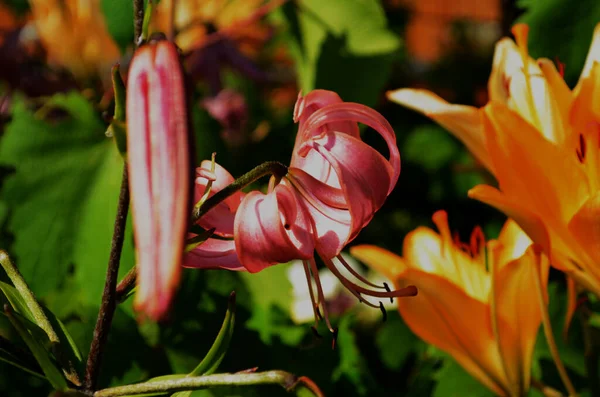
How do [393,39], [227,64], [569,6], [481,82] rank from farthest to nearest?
[481,82] < [227,64] < [393,39] < [569,6]

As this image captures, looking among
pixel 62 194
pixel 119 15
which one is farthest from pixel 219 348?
pixel 62 194

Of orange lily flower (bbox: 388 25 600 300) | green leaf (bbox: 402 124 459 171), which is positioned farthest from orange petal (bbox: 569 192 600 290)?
green leaf (bbox: 402 124 459 171)

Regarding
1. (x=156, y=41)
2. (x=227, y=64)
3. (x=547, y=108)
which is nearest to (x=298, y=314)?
(x=227, y=64)

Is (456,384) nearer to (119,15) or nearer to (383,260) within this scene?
(383,260)

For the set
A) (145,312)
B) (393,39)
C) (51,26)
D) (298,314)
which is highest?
(145,312)

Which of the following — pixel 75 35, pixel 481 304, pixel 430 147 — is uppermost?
pixel 481 304

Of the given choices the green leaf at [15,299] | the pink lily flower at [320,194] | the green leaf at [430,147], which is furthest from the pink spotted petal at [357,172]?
the green leaf at [430,147]

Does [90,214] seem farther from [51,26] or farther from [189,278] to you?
[51,26]
